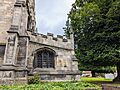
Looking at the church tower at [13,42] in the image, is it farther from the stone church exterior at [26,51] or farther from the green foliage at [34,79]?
the green foliage at [34,79]

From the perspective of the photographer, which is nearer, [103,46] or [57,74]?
[57,74]

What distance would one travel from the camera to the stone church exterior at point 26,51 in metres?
12.0

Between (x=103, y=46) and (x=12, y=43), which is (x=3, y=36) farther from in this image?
(x=103, y=46)

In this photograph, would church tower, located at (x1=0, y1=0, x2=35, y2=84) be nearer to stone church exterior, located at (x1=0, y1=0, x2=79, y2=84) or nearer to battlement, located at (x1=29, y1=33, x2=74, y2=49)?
stone church exterior, located at (x1=0, y1=0, x2=79, y2=84)

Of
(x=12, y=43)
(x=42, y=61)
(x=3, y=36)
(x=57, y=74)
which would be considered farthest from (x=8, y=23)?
(x=57, y=74)

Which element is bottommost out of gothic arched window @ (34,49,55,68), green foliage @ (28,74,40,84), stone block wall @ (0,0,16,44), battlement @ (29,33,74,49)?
green foliage @ (28,74,40,84)

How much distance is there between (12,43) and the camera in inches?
482

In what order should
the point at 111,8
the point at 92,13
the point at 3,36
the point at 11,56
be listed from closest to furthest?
the point at 11,56 → the point at 3,36 → the point at 111,8 → the point at 92,13

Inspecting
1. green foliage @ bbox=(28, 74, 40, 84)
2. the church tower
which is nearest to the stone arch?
green foliage @ bbox=(28, 74, 40, 84)

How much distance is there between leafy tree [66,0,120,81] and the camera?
54.9ft

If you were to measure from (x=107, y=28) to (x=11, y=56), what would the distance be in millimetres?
10312

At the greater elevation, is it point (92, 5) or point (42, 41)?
point (92, 5)

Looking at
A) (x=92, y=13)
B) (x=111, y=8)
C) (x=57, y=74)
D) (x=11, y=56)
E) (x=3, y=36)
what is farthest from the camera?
(x=92, y=13)

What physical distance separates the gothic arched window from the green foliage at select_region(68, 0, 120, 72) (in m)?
3.85
